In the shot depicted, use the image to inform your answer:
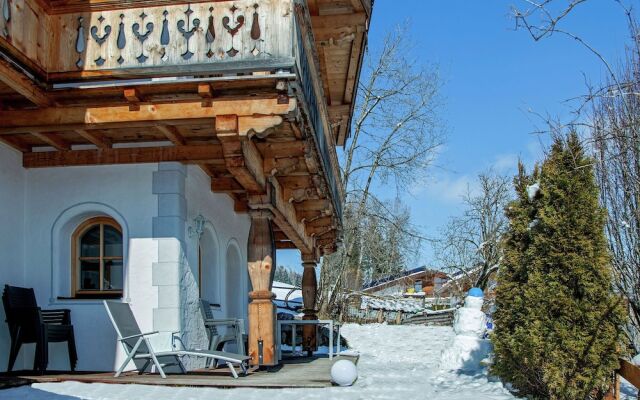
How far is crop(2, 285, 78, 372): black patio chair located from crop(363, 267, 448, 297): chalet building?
34.7 meters

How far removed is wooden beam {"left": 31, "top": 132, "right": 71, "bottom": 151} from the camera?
Result: 29.4 ft

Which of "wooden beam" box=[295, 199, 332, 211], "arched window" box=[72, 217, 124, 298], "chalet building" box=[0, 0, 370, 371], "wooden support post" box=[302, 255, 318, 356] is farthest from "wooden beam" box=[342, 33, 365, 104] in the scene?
"arched window" box=[72, 217, 124, 298]

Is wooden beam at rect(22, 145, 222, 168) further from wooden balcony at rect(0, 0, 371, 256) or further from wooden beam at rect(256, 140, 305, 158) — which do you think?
wooden balcony at rect(0, 0, 371, 256)

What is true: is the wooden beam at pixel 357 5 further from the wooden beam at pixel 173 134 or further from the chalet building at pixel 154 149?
the wooden beam at pixel 173 134

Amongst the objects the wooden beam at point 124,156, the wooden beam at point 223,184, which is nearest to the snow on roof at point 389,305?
the wooden beam at point 223,184

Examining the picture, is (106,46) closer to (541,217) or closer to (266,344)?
(266,344)

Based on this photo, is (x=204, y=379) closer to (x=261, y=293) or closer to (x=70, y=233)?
(x=261, y=293)

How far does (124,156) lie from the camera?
31.3ft

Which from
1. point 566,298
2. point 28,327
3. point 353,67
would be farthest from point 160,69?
point 353,67

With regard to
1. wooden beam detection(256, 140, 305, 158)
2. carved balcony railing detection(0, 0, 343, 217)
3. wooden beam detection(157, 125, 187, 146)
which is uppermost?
carved balcony railing detection(0, 0, 343, 217)

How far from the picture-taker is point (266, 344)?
9.40 metres

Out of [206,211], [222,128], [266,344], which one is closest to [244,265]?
[206,211]

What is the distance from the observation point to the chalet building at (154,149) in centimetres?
778

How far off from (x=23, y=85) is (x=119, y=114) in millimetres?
998
